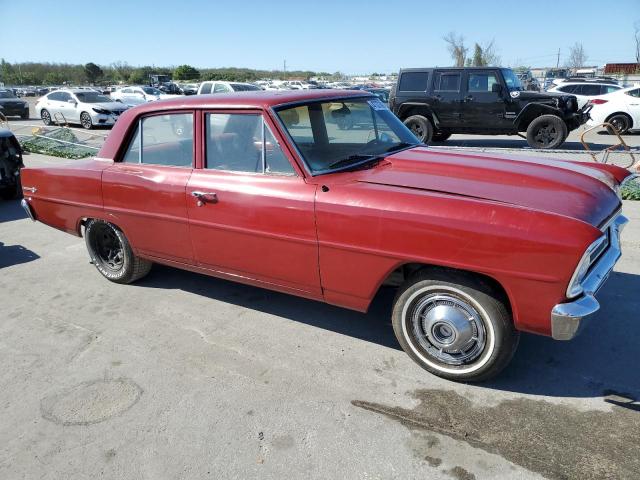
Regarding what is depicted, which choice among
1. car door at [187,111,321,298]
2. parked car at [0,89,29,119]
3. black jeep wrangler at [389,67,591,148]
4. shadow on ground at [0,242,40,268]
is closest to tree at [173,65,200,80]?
parked car at [0,89,29,119]

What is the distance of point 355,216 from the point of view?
295cm

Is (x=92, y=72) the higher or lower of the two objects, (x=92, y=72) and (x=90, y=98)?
the higher

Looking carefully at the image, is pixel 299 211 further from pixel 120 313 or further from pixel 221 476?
pixel 120 313

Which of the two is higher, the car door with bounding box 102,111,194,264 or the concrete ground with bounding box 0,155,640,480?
the car door with bounding box 102,111,194,264

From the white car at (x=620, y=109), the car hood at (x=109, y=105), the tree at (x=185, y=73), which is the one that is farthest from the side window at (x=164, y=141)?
the tree at (x=185, y=73)

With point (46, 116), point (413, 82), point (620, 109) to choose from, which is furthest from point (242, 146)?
point (46, 116)

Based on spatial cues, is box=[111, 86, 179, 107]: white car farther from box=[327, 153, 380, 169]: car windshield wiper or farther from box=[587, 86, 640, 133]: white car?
box=[327, 153, 380, 169]: car windshield wiper

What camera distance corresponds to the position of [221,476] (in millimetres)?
2328

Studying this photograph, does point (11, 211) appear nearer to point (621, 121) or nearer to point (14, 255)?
point (14, 255)

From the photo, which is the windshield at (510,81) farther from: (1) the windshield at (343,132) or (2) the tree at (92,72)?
(2) the tree at (92,72)

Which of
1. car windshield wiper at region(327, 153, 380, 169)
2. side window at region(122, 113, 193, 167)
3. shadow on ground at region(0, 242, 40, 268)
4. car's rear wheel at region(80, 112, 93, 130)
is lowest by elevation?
shadow on ground at region(0, 242, 40, 268)

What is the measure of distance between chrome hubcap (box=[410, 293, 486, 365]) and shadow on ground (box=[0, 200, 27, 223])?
6572 millimetres

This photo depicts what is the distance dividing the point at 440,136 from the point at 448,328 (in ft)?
38.7

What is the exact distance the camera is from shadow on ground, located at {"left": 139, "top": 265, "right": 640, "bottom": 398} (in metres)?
2.94
